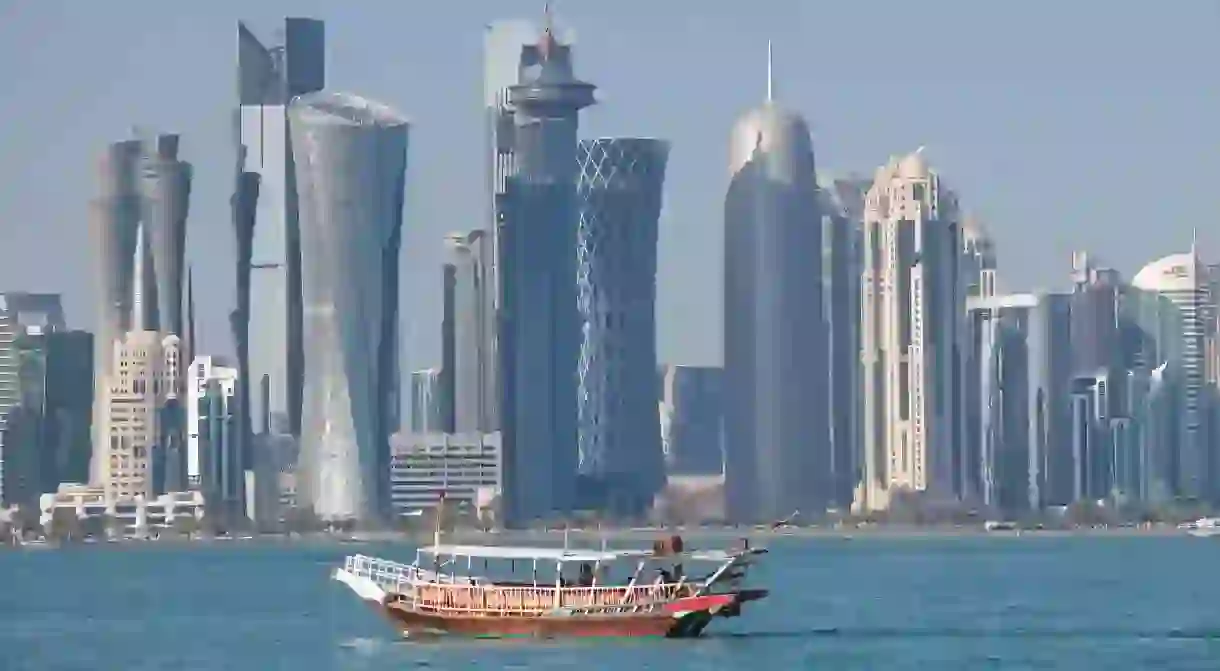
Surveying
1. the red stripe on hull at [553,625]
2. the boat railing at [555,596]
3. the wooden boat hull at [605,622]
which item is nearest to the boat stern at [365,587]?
the red stripe on hull at [553,625]

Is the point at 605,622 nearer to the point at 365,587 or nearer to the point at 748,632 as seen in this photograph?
the point at 365,587

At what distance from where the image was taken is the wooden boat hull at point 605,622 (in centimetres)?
10275

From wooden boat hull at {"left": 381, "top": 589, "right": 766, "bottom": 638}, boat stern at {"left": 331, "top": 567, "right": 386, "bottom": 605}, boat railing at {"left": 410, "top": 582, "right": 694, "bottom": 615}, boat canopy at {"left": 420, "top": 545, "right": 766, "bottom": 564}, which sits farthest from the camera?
boat stern at {"left": 331, "top": 567, "right": 386, "bottom": 605}

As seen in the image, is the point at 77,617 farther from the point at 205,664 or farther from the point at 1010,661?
the point at 1010,661

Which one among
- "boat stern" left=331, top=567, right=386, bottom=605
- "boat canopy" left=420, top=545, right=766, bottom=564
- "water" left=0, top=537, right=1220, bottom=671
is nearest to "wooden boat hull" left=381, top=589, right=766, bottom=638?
"water" left=0, top=537, right=1220, bottom=671

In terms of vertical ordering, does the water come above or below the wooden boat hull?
below

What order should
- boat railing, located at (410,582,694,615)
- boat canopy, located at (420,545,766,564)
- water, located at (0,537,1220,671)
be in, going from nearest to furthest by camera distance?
1. boat canopy, located at (420,545,766,564)
2. water, located at (0,537,1220,671)
3. boat railing, located at (410,582,694,615)

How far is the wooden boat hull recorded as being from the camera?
10275 cm

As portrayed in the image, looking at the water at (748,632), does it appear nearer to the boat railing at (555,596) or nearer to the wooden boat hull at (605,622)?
the wooden boat hull at (605,622)

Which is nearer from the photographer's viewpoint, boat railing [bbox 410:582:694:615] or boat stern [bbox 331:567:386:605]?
boat railing [bbox 410:582:694:615]

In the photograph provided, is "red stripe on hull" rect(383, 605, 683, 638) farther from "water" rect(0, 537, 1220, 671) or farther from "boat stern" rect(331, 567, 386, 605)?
"boat stern" rect(331, 567, 386, 605)

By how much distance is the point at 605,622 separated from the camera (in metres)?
103

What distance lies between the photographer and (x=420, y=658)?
333 feet

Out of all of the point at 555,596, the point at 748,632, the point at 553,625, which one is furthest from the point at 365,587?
the point at 748,632
